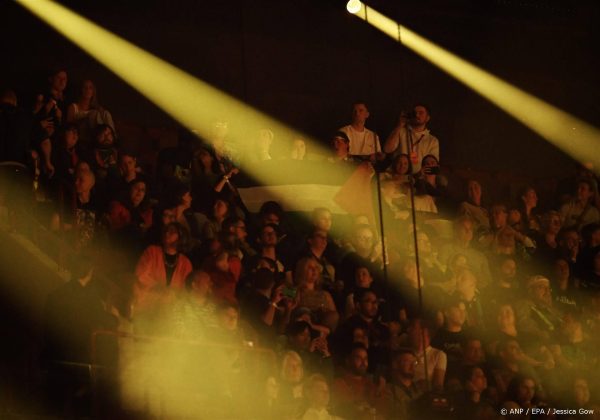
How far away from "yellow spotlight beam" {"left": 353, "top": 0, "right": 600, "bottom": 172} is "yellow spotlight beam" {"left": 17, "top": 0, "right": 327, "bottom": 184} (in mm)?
2327

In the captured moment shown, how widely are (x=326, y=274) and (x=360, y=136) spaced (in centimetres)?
186

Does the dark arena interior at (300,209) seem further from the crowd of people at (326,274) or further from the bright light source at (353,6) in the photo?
the bright light source at (353,6)

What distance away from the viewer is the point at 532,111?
13.1 m

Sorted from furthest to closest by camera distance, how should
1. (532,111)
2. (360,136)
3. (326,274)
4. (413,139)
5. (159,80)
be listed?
(532,111) → (413,139) → (360,136) → (159,80) → (326,274)

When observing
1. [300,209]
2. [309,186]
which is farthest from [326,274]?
[309,186]

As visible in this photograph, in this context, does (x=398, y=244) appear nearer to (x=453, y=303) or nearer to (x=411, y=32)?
(x=453, y=303)

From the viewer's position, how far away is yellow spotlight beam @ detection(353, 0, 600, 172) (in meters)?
12.9

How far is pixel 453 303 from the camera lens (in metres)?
10.2

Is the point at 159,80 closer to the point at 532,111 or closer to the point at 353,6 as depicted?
the point at 353,6

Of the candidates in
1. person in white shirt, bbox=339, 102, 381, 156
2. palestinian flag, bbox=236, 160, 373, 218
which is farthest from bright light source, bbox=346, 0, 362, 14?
palestinian flag, bbox=236, 160, 373, 218

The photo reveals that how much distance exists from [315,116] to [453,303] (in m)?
2.68

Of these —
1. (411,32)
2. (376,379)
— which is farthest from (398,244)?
(411,32)

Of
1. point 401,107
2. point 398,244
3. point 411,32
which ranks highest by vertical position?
point 411,32

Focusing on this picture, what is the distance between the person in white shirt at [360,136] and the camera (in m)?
11.1
